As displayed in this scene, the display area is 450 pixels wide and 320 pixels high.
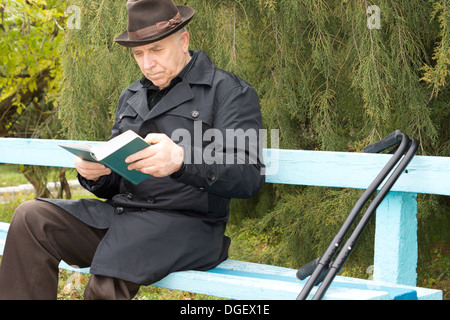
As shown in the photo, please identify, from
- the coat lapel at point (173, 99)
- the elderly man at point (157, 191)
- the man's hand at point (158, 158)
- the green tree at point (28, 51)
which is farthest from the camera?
the green tree at point (28, 51)

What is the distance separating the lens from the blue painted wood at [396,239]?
2223 millimetres

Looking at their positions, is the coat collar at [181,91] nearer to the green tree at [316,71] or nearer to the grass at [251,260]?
the green tree at [316,71]

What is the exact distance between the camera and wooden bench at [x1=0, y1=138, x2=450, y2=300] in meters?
2.04

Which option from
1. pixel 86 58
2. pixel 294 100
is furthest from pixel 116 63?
pixel 294 100

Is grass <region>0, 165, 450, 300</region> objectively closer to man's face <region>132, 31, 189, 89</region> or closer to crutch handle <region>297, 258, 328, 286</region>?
crutch handle <region>297, 258, 328, 286</region>

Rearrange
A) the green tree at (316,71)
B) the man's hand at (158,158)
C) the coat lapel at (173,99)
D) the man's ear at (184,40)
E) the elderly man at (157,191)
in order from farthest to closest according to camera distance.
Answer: the green tree at (316,71) < the man's ear at (184,40) < the coat lapel at (173,99) < the elderly man at (157,191) < the man's hand at (158,158)

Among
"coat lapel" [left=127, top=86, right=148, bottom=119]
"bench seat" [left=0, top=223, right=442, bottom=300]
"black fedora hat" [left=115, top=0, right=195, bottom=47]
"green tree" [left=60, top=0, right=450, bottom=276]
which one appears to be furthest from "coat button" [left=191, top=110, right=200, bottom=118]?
"green tree" [left=60, top=0, right=450, bottom=276]

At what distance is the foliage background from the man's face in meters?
0.88

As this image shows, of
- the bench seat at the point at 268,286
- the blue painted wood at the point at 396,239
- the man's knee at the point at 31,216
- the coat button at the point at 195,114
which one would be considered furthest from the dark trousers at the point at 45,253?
the blue painted wood at the point at 396,239

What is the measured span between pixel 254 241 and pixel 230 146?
3.66m

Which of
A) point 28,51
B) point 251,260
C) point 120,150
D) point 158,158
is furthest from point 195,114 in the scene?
point 28,51

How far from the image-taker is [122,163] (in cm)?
206

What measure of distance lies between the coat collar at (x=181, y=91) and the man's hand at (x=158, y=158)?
0.33 metres

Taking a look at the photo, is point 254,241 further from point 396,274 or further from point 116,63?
point 396,274
